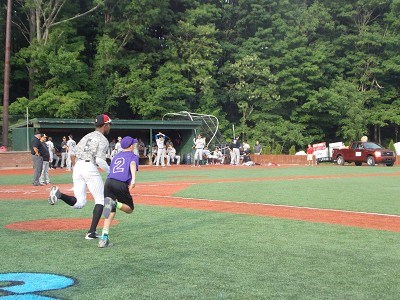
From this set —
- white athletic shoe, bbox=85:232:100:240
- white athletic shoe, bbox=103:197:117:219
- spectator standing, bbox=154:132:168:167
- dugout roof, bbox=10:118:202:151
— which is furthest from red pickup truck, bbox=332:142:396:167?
white athletic shoe, bbox=103:197:117:219

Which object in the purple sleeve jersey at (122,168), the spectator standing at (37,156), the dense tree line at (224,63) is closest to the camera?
the purple sleeve jersey at (122,168)

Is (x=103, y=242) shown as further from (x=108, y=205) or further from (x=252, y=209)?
(x=252, y=209)

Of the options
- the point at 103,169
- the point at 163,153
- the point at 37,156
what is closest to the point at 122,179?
the point at 103,169

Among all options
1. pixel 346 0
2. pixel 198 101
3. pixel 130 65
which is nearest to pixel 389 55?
pixel 346 0

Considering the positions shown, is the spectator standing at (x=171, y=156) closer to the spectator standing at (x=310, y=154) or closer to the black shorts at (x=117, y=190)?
the spectator standing at (x=310, y=154)

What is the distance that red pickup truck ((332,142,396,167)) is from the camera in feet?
128

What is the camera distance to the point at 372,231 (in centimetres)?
973

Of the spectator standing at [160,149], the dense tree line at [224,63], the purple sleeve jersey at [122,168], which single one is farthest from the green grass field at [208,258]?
the dense tree line at [224,63]

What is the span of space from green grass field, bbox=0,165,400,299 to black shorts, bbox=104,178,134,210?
667 mm

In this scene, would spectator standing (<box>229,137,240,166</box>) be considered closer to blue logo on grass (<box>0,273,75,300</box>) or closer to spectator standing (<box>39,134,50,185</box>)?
spectator standing (<box>39,134,50,185</box>)

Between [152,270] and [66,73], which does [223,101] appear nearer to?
[66,73]

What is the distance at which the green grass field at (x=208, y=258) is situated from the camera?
5664 mm

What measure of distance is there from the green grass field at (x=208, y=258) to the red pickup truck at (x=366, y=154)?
1089 inches

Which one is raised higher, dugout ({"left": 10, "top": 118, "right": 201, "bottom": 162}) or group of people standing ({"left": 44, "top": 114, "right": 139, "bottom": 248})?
dugout ({"left": 10, "top": 118, "right": 201, "bottom": 162})
